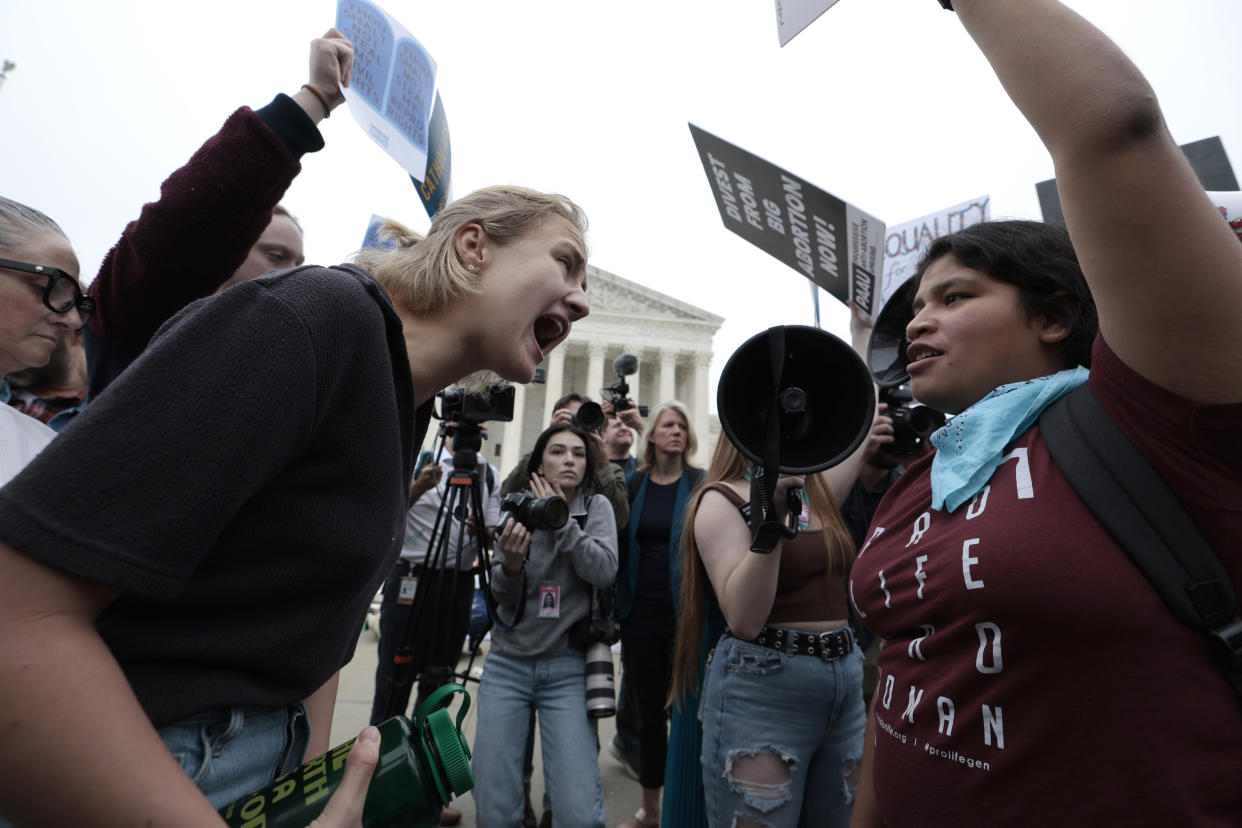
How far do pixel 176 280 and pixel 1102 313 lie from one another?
1.63 m

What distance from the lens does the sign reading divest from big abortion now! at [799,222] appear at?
2340 millimetres

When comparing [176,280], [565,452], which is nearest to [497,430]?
[565,452]

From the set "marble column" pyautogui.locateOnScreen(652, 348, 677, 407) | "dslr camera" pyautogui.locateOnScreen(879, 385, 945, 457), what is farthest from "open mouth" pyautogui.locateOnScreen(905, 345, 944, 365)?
"marble column" pyautogui.locateOnScreen(652, 348, 677, 407)

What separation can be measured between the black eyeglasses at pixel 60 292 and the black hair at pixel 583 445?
2310mm

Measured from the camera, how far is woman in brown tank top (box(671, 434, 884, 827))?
78.2 inches

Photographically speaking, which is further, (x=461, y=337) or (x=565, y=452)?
(x=565, y=452)

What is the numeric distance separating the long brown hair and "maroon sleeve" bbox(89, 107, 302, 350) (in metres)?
1.73

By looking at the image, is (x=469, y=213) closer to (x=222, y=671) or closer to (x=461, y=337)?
(x=461, y=337)

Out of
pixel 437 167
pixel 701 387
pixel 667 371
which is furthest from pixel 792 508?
pixel 701 387

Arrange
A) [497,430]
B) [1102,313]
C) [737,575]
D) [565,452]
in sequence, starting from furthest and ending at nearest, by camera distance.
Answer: [497,430]
[565,452]
[737,575]
[1102,313]

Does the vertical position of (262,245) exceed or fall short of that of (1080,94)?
it exceeds it

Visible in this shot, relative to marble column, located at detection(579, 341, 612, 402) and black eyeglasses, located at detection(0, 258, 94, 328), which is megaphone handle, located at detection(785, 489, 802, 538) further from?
marble column, located at detection(579, 341, 612, 402)

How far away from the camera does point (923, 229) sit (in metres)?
4.38

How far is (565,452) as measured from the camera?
137 inches
